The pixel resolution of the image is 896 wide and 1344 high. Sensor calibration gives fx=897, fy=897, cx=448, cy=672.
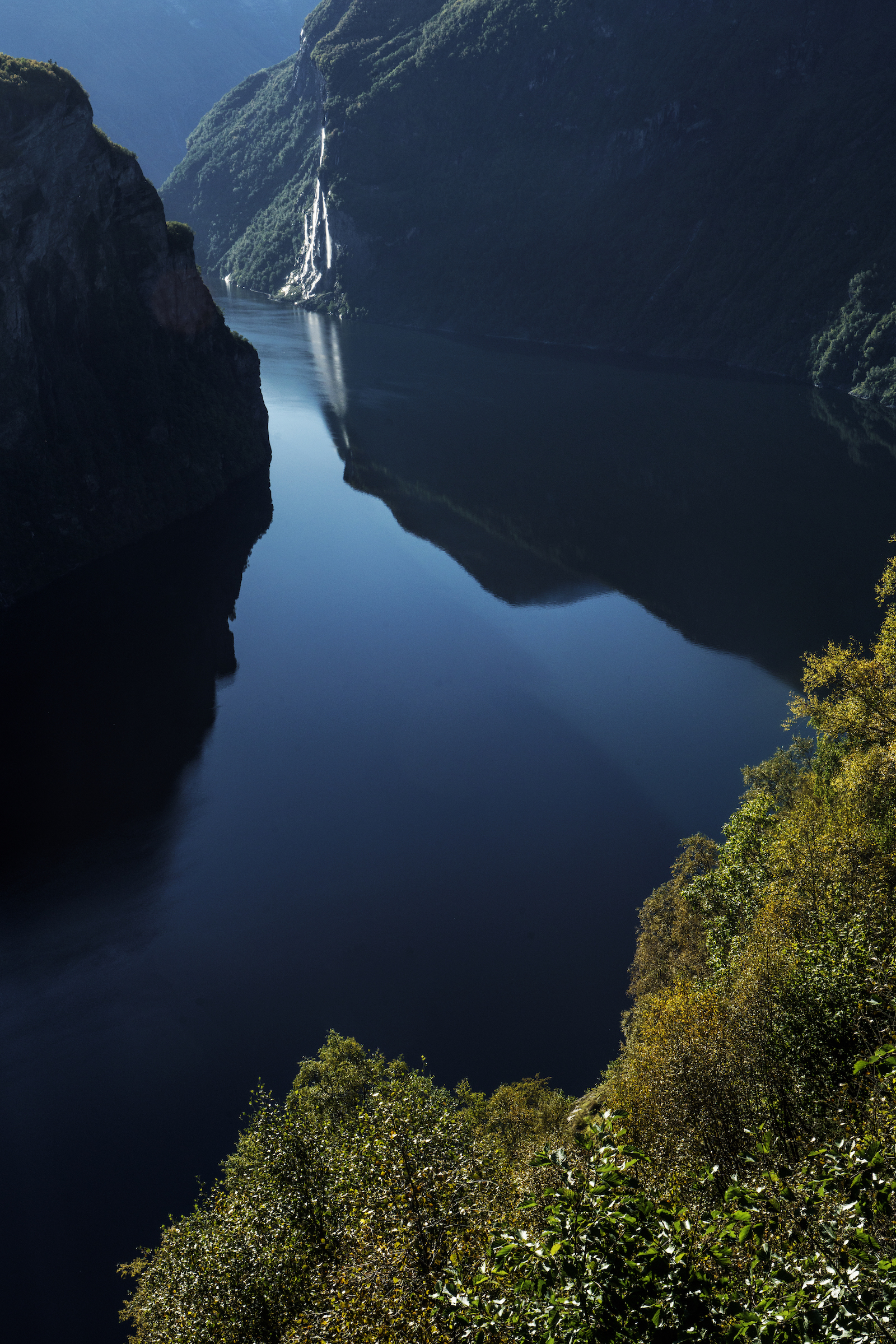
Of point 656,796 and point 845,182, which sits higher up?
point 845,182

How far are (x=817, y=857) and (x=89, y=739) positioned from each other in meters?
43.8

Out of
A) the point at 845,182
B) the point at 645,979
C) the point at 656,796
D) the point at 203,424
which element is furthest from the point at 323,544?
the point at 845,182

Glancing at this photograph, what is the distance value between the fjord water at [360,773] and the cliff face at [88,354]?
5078mm

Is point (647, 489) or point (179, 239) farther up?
point (179, 239)

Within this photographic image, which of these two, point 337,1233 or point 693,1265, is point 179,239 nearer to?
point 337,1233

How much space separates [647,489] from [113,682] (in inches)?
2536

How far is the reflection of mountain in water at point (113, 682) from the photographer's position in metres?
48.8

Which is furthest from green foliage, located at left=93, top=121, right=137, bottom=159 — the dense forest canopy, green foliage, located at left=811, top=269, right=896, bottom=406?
green foliage, located at left=811, top=269, right=896, bottom=406

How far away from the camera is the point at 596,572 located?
81.7 meters

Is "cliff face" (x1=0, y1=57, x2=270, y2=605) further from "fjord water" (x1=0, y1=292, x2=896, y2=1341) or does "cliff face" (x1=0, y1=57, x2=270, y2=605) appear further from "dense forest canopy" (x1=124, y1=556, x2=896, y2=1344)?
"dense forest canopy" (x1=124, y1=556, x2=896, y2=1344)

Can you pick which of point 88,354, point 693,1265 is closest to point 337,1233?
point 693,1265

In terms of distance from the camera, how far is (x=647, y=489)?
10162cm

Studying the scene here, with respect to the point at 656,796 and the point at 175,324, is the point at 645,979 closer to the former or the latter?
the point at 656,796

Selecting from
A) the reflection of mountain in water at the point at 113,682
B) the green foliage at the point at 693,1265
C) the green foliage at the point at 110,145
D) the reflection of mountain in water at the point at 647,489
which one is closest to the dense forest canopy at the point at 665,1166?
the green foliage at the point at 693,1265
